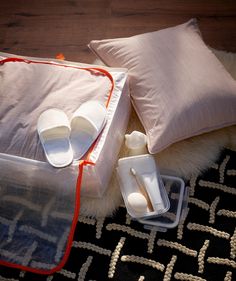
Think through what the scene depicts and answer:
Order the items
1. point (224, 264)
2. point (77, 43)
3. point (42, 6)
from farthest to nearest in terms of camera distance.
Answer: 1. point (42, 6)
2. point (77, 43)
3. point (224, 264)

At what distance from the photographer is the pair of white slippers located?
3.16ft

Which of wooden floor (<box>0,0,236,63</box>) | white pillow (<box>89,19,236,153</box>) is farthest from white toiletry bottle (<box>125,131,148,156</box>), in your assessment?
wooden floor (<box>0,0,236,63</box>)

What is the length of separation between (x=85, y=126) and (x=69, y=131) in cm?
5

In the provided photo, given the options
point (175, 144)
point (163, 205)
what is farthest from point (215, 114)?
point (163, 205)

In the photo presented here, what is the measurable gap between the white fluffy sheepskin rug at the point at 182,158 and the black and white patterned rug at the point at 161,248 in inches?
1.3

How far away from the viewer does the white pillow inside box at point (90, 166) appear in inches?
37.9

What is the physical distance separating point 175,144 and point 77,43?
644 millimetres

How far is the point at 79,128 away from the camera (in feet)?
3.30

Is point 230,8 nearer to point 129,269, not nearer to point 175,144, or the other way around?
point 175,144

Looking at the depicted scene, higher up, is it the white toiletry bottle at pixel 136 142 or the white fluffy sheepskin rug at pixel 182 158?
the white toiletry bottle at pixel 136 142

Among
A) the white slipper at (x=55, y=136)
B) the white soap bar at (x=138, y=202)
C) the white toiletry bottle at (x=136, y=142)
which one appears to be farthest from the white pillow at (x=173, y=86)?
the white slipper at (x=55, y=136)

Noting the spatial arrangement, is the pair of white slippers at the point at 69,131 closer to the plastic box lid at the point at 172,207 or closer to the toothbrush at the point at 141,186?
the toothbrush at the point at 141,186

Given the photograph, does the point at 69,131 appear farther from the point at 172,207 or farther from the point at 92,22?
the point at 92,22

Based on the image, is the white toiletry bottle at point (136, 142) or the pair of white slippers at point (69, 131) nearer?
the pair of white slippers at point (69, 131)
